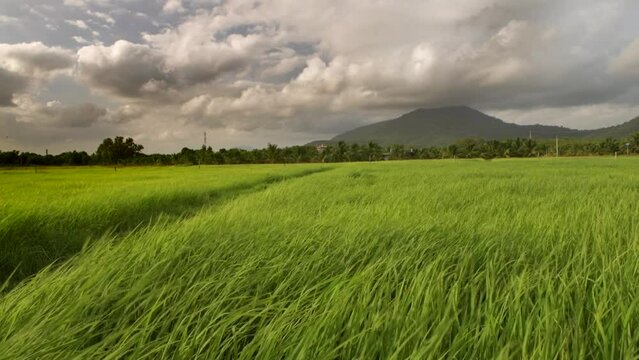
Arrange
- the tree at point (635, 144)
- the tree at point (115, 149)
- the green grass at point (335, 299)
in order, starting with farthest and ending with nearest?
the tree at point (635, 144) < the tree at point (115, 149) < the green grass at point (335, 299)

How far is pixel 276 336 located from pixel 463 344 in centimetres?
69

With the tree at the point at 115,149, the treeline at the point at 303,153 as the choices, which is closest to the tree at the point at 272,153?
the treeline at the point at 303,153

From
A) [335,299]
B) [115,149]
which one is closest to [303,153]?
[115,149]

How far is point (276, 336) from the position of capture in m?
1.40

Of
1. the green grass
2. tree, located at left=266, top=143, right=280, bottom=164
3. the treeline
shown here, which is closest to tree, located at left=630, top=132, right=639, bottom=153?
the treeline

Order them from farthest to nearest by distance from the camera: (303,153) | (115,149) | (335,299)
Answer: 1. (303,153)
2. (115,149)
3. (335,299)

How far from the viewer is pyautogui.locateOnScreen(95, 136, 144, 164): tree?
75812mm

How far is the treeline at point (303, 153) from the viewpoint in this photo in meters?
78.2

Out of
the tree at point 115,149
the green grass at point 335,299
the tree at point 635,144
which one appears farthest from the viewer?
the tree at point 635,144

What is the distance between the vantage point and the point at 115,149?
76.1 m

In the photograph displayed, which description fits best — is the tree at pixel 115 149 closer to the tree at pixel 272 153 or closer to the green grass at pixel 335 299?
the tree at pixel 272 153

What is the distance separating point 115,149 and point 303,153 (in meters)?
47.5

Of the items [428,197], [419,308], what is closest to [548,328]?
[419,308]

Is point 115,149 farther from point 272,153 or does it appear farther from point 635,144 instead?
point 635,144
